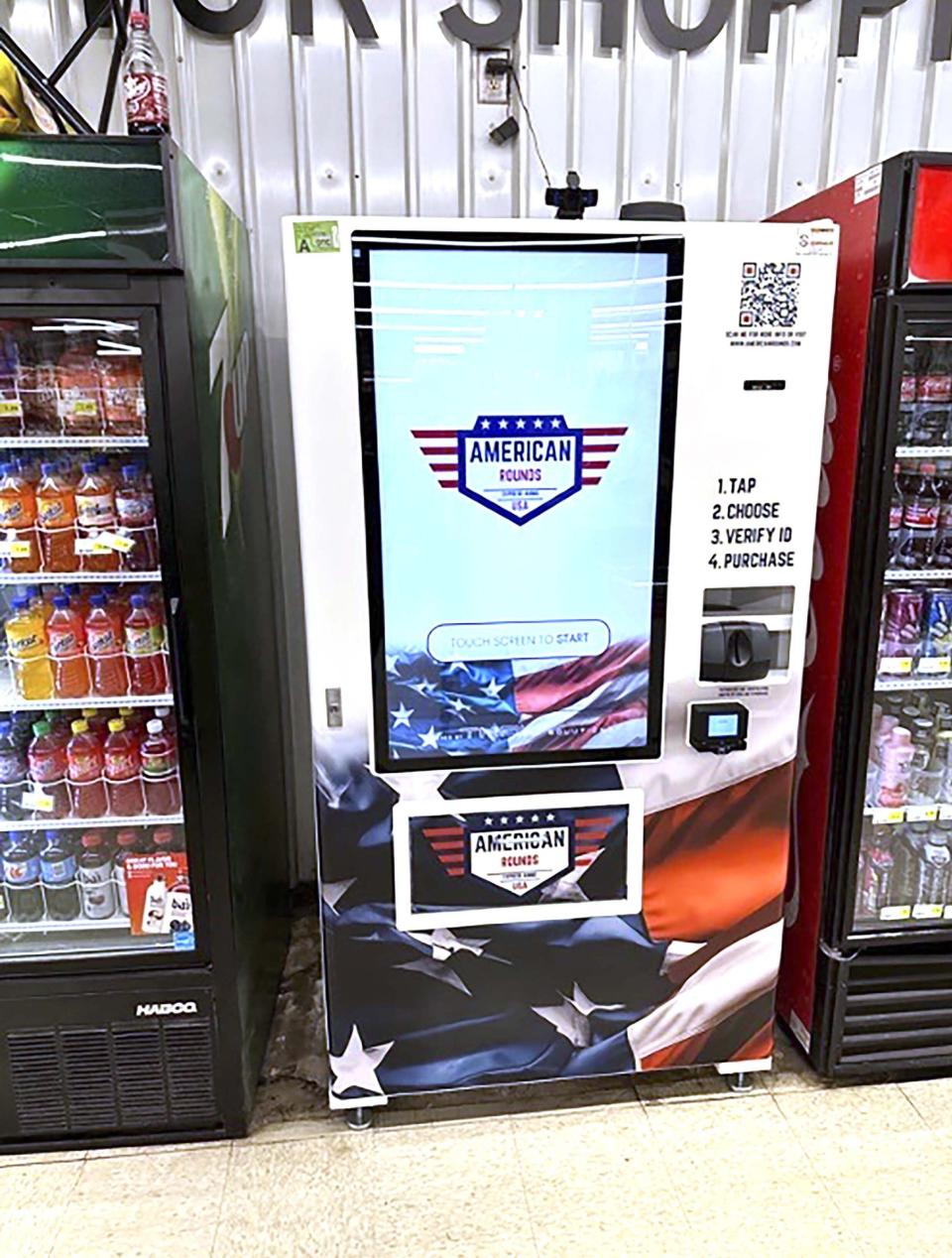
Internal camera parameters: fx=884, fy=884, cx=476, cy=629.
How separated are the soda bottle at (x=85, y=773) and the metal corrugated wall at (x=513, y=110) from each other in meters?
1.16

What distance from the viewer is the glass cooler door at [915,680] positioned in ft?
7.00

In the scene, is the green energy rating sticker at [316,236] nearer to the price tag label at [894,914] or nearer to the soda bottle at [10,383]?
→ the soda bottle at [10,383]

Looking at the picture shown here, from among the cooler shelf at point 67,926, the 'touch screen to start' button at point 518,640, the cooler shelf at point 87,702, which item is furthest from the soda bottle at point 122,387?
the cooler shelf at point 67,926

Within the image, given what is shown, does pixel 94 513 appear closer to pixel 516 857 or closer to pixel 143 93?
pixel 143 93

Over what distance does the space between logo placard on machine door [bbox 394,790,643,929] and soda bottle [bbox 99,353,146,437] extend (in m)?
1.06

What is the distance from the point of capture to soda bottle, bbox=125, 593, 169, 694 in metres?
2.01

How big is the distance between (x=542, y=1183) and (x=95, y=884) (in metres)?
1.28

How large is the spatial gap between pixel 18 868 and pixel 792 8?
3.18m

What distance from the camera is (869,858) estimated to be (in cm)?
238

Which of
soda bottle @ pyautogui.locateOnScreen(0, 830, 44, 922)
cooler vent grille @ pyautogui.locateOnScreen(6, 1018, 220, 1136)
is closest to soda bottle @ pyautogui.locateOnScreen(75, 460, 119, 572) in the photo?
soda bottle @ pyautogui.locateOnScreen(0, 830, 44, 922)

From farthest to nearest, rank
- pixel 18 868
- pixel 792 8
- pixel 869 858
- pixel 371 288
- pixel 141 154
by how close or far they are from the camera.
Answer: pixel 792 8, pixel 869 858, pixel 18 868, pixel 371 288, pixel 141 154

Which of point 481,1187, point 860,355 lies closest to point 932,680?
point 860,355

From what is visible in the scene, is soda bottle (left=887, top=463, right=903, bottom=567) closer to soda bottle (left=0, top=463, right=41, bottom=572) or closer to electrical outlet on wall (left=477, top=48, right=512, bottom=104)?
electrical outlet on wall (left=477, top=48, right=512, bottom=104)

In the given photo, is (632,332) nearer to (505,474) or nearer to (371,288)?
A: (505,474)
